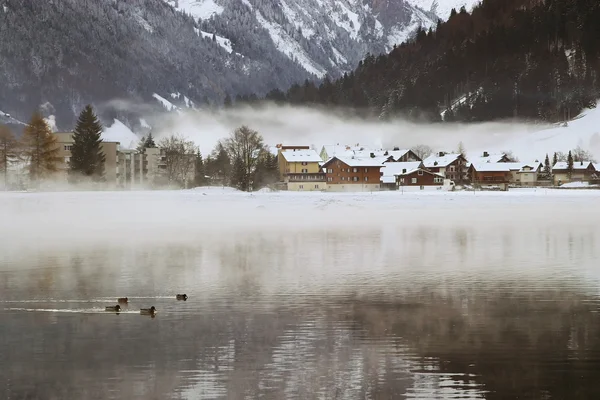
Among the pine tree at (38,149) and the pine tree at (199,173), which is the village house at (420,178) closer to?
the pine tree at (199,173)

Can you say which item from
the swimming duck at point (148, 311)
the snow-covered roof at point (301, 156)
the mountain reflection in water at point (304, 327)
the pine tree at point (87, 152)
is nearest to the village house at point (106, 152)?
the pine tree at point (87, 152)

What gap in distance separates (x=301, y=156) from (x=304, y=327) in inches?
6148

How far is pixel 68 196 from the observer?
10131 cm

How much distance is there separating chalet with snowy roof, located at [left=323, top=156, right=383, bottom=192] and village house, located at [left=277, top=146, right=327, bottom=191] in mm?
2722

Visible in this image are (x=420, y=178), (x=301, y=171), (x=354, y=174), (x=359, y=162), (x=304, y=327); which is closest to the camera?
(x=304, y=327)

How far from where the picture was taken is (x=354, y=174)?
558ft

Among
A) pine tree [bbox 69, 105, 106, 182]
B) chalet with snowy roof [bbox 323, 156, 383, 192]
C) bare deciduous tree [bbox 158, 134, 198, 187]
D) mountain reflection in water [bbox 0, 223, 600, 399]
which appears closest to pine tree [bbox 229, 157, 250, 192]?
pine tree [bbox 69, 105, 106, 182]

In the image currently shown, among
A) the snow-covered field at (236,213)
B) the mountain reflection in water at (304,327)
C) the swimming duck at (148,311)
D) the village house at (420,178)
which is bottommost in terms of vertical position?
the mountain reflection in water at (304,327)

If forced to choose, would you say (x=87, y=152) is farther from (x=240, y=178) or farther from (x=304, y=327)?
(x=304, y=327)

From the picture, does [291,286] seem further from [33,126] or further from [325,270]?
[33,126]

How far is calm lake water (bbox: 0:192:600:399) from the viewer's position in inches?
745

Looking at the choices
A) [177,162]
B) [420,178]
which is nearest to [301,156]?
[420,178]

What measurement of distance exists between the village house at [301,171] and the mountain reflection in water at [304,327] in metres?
123

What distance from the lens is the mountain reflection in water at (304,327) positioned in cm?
1891
